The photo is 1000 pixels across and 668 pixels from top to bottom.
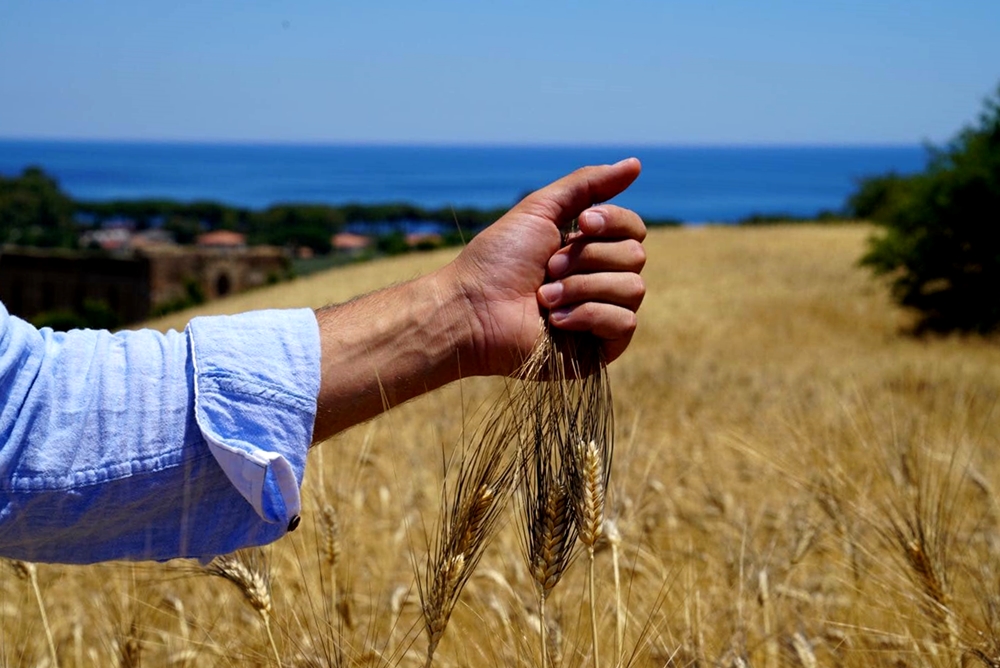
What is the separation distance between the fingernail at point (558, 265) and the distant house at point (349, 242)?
5197cm

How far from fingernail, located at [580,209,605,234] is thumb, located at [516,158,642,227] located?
0.15ft

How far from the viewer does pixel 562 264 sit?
4.74ft

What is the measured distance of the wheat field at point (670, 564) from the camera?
1.45 m

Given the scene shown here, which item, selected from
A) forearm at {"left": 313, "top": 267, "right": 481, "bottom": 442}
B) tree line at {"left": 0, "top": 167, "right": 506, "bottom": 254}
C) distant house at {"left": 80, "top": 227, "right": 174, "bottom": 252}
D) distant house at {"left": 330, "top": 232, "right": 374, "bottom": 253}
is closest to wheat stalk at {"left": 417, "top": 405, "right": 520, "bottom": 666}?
forearm at {"left": 313, "top": 267, "right": 481, "bottom": 442}

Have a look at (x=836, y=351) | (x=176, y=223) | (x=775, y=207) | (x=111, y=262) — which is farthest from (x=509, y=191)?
(x=836, y=351)

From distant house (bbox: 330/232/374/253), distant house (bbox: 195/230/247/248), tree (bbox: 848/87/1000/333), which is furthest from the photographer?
distant house (bbox: 330/232/374/253)

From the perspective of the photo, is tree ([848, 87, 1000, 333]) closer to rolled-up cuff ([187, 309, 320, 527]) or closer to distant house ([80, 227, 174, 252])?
rolled-up cuff ([187, 309, 320, 527])

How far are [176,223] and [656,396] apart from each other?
5927 cm

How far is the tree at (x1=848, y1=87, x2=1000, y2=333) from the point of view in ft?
38.2

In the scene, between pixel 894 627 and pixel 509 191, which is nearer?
pixel 894 627

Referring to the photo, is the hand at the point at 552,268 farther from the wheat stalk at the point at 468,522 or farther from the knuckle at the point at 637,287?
the wheat stalk at the point at 468,522

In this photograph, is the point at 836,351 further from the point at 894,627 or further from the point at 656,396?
the point at 894,627

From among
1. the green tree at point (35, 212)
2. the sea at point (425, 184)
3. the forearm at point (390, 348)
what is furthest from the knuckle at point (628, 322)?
the sea at point (425, 184)

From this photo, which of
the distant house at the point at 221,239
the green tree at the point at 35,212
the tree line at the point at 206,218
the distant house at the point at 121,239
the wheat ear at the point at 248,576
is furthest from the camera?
the distant house at the point at 221,239
